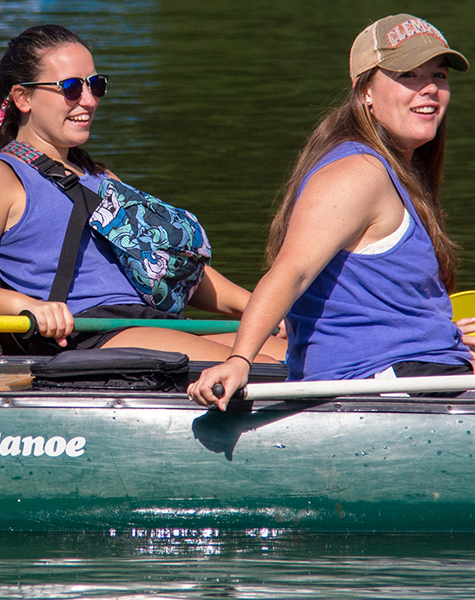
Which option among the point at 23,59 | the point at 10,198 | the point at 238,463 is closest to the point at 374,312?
the point at 238,463

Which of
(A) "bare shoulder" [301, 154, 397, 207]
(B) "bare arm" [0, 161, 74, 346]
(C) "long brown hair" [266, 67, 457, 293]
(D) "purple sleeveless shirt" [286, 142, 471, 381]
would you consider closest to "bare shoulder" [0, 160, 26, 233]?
(B) "bare arm" [0, 161, 74, 346]

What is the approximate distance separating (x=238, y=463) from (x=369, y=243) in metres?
0.82

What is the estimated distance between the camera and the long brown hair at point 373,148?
9.69ft

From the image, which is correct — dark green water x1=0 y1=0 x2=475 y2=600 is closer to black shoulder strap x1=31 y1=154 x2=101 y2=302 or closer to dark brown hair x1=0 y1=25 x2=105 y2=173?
black shoulder strap x1=31 y1=154 x2=101 y2=302

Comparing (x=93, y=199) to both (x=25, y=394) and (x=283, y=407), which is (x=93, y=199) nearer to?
(x=25, y=394)

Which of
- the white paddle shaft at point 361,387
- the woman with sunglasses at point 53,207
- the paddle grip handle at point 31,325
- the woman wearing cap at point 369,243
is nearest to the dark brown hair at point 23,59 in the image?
the woman with sunglasses at point 53,207

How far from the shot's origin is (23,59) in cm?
393

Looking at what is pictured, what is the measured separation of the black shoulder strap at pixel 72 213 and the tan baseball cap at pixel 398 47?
119cm

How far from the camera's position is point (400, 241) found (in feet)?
9.47

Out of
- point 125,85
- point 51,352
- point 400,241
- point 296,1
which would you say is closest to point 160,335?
point 51,352

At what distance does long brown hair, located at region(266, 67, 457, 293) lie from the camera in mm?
2953

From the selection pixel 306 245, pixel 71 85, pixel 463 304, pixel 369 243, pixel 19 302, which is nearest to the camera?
pixel 306 245

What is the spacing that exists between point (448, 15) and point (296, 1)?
16.9 feet

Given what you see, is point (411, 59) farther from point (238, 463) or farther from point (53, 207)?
point (53, 207)
